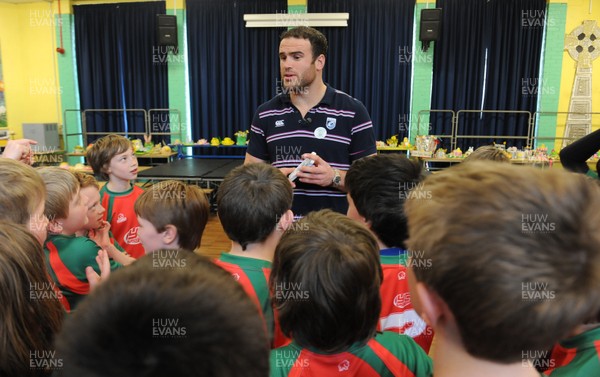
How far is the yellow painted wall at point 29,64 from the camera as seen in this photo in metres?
7.75

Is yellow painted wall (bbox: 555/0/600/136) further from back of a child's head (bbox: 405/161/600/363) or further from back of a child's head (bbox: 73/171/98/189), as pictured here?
back of a child's head (bbox: 405/161/600/363)

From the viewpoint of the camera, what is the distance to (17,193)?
1303mm

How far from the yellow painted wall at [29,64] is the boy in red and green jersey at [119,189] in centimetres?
643

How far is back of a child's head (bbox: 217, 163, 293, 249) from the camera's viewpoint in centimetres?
139

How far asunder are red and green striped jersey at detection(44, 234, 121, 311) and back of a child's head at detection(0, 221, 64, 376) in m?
0.55

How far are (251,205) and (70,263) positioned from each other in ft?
2.25

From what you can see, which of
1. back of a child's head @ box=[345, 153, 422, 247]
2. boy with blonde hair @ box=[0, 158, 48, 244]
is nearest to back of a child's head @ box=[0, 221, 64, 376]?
boy with blonde hair @ box=[0, 158, 48, 244]

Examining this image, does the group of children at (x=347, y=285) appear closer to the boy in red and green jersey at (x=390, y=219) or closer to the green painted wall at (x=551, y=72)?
the boy in red and green jersey at (x=390, y=219)

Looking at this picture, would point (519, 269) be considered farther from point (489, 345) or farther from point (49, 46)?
point (49, 46)

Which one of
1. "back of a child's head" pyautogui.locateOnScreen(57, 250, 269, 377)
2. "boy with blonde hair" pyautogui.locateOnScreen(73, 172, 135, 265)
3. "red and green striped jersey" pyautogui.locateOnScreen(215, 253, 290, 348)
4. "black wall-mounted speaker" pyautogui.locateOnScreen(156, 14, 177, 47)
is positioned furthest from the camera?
"black wall-mounted speaker" pyautogui.locateOnScreen(156, 14, 177, 47)

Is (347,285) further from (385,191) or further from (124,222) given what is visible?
(124,222)

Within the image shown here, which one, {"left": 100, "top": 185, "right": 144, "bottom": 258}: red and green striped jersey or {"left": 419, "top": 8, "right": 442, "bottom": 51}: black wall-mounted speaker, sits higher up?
{"left": 419, "top": 8, "right": 442, "bottom": 51}: black wall-mounted speaker

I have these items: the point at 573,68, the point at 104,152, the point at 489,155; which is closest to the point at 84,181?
the point at 104,152

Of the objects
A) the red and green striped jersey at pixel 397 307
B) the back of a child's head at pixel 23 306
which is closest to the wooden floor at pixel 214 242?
the red and green striped jersey at pixel 397 307
